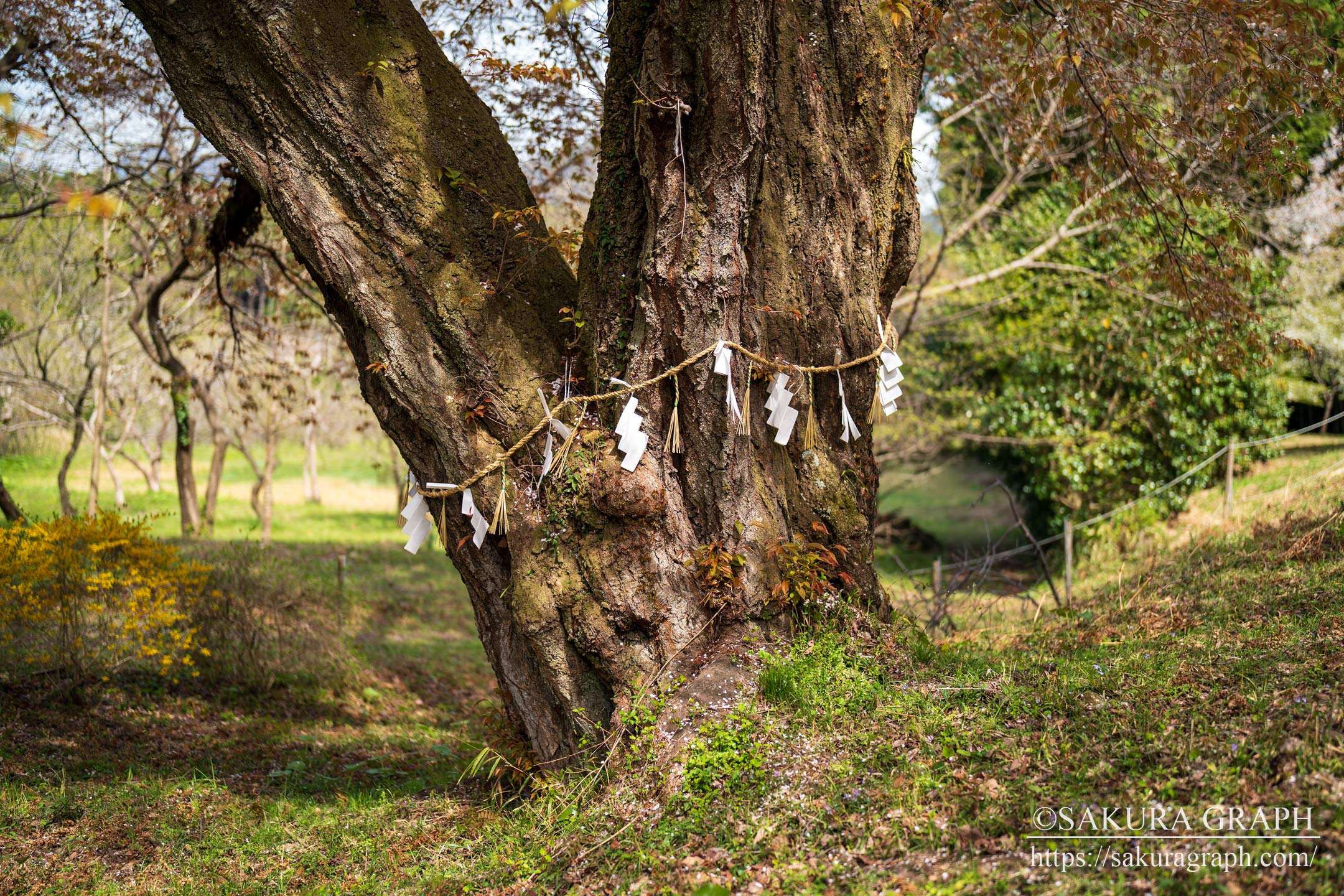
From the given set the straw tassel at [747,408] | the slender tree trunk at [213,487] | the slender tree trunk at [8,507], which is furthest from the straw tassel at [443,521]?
the slender tree trunk at [213,487]

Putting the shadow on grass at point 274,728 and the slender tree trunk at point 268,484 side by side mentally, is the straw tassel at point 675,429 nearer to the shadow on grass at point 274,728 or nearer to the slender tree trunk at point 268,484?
the shadow on grass at point 274,728

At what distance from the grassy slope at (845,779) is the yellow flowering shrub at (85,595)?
0.48 m

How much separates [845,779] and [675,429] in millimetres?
1492

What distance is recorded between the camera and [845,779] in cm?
307

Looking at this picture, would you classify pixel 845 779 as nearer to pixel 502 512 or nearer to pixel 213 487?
pixel 502 512

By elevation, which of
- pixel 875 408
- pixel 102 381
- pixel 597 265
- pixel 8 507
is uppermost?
pixel 102 381

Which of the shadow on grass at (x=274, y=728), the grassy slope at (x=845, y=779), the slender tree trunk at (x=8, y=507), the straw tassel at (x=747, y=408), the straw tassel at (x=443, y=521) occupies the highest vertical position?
the straw tassel at (x=747, y=408)

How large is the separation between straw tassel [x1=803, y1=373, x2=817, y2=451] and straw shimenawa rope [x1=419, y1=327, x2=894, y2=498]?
3.6 inches

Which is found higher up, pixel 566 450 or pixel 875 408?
pixel 875 408

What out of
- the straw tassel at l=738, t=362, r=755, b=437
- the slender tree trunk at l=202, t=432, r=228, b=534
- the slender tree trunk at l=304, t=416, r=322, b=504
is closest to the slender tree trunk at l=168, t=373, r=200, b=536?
the slender tree trunk at l=202, t=432, r=228, b=534

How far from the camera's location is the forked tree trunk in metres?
3.48

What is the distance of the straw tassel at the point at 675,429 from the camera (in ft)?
11.8

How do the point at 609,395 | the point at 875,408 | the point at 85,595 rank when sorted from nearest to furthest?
the point at 609,395, the point at 875,408, the point at 85,595

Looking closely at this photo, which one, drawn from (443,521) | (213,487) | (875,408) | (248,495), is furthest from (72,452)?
(875,408)
